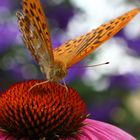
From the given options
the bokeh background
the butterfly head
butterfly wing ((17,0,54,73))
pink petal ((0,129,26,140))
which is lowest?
the bokeh background

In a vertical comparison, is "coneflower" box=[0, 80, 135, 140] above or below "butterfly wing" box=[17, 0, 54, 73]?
below

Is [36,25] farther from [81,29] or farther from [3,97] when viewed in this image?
[81,29]

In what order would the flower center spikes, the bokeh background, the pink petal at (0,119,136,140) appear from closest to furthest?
the flower center spikes → the pink petal at (0,119,136,140) → the bokeh background

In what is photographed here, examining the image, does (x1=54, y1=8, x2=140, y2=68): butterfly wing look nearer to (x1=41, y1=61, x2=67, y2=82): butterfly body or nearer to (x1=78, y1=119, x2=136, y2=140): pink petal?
(x1=41, y1=61, x2=67, y2=82): butterfly body

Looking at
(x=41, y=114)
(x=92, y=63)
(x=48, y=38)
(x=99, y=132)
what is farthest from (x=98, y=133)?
(x=92, y=63)

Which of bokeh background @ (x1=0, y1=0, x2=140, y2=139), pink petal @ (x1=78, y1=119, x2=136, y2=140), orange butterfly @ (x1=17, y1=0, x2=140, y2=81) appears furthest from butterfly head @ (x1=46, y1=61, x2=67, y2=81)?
bokeh background @ (x1=0, y1=0, x2=140, y2=139)

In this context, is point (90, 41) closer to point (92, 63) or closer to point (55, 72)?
point (55, 72)

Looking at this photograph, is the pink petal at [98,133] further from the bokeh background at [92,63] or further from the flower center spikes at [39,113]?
the bokeh background at [92,63]

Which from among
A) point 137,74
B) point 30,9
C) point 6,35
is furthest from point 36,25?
point 137,74
